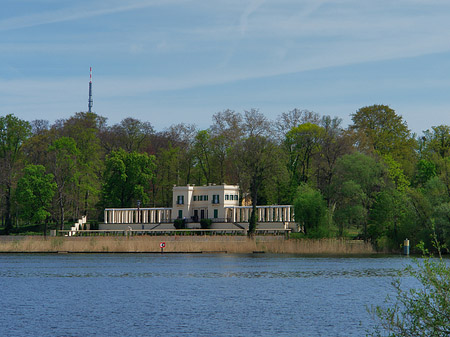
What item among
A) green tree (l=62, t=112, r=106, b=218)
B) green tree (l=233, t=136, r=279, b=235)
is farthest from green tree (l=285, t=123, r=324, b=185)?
green tree (l=62, t=112, r=106, b=218)

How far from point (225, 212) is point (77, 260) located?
3767cm

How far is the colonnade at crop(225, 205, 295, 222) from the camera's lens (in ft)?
313

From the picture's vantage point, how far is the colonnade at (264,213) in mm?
95250

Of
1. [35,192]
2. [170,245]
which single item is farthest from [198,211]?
[170,245]

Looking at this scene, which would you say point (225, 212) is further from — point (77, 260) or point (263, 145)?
point (77, 260)

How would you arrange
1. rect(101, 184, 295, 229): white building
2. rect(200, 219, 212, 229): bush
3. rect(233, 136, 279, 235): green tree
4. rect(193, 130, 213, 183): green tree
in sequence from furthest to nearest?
rect(193, 130, 213, 183): green tree
rect(200, 219, 212, 229): bush
rect(101, 184, 295, 229): white building
rect(233, 136, 279, 235): green tree

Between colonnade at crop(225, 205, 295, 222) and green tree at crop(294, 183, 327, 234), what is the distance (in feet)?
37.1

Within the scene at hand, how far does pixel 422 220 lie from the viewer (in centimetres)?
6719

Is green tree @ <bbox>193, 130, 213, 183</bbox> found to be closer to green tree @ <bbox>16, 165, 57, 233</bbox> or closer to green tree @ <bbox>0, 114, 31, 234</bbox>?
green tree @ <bbox>16, 165, 57, 233</bbox>

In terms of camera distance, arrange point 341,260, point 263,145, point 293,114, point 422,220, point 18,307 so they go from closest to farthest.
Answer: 1. point 18,307
2. point 341,260
3. point 422,220
4. point 263,145
5. point 293,114

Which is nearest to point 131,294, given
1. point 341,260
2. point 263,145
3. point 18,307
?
point 18,307

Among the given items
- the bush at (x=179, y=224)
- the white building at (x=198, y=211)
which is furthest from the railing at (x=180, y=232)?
the white building at (x=198, y=211)

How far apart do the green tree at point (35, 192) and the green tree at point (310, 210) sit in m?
33.8

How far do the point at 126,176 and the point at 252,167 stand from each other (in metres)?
21.7
